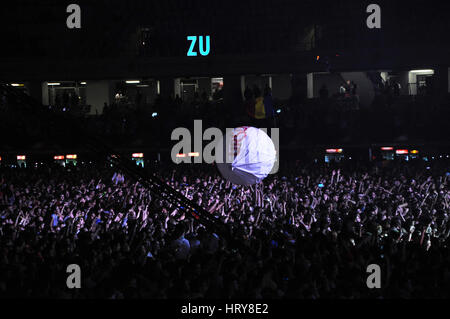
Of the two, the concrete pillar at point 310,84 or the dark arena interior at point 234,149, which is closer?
the dark arena interior at point 234,149

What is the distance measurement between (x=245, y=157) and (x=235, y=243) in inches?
440

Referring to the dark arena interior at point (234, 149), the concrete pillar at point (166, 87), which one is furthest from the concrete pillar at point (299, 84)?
the concrete pillar at point (166, 87)

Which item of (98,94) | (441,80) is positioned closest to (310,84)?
(441,80)

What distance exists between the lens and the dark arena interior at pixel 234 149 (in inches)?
405

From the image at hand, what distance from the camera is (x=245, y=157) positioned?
22203 millimetres

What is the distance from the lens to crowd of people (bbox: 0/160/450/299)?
9.67 m

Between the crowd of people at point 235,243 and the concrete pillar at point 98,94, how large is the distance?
17.0 metres

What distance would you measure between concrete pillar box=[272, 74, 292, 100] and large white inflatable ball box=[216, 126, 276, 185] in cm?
1391

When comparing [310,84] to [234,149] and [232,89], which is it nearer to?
[232,89]

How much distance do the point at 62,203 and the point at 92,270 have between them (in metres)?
7.58

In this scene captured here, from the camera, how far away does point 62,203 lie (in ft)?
58.2

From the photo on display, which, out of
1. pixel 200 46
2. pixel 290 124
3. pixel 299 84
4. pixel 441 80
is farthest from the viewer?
pixel 299 84

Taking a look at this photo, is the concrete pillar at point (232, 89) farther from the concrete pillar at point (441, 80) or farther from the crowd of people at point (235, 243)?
the crowd of people at point (235, 243)

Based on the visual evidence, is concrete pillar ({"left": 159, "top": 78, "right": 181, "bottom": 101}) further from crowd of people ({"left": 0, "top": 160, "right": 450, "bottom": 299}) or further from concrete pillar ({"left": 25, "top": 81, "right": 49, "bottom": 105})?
crowd of people ({"left": 0, "top": 160, "right": 450, "bottom": 299})
